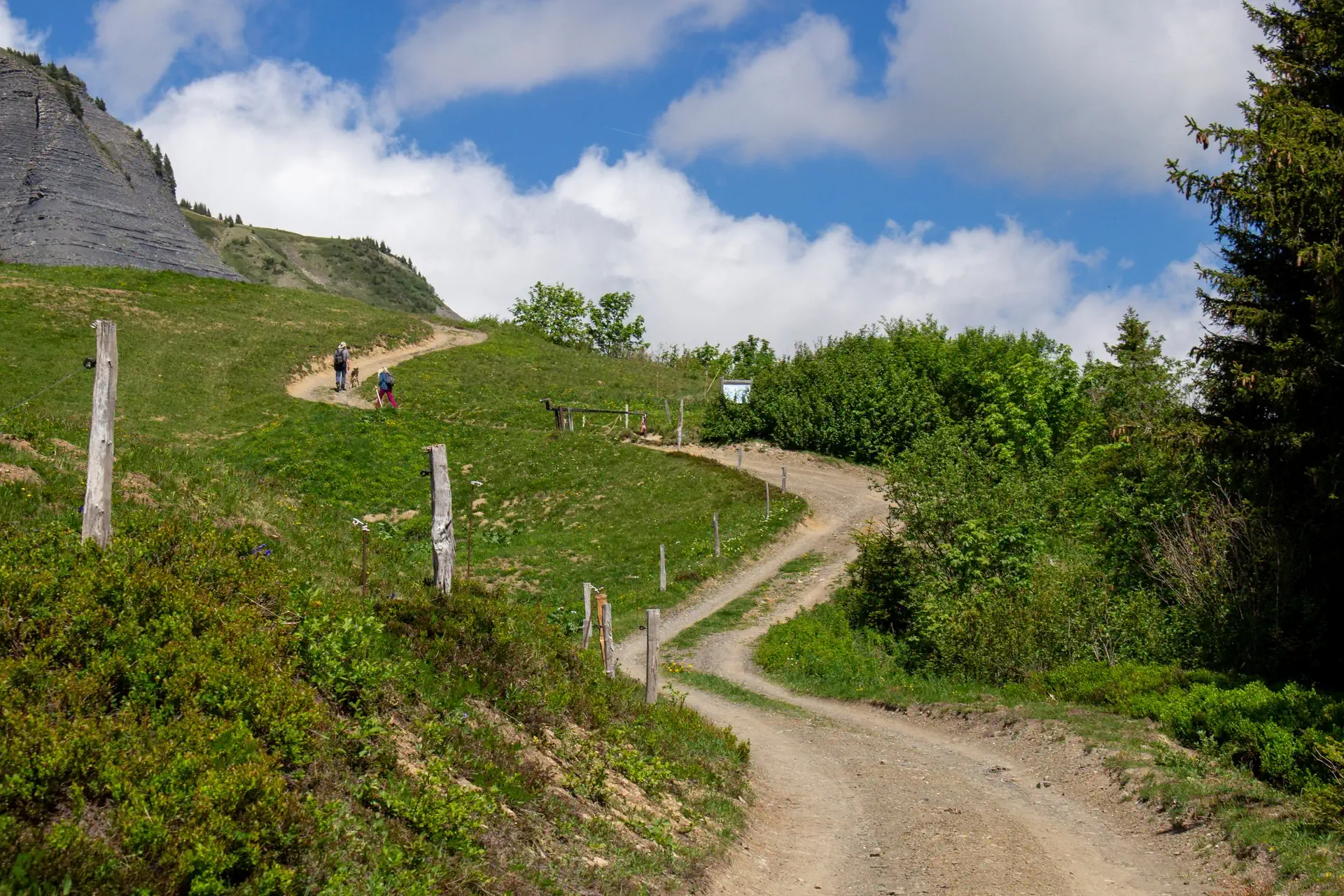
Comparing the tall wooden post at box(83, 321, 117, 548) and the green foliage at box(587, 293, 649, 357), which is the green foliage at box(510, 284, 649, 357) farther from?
the tall wooden post at box(83, 321, 117, 548)

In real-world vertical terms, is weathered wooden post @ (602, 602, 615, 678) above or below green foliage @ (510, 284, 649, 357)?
below

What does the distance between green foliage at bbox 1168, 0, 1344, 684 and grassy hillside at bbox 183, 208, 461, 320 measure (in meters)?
155

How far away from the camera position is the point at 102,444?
1092 cm

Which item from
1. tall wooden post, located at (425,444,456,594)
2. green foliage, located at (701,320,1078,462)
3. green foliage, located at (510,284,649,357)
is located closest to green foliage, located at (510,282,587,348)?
green foliage, located at (510,284,649,357)

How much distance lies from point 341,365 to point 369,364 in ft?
31.6

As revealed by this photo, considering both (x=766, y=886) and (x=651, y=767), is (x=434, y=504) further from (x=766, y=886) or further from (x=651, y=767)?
(x=766, y=886)

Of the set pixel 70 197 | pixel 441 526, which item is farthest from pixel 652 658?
pixel 70 197

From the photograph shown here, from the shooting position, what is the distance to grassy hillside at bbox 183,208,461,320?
16825cm

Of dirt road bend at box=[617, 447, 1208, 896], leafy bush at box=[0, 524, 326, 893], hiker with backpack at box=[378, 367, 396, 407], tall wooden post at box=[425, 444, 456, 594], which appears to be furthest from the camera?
hiker with backpack at box=[378, 367, 396, 407]

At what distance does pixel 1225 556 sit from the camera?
20.9 metres

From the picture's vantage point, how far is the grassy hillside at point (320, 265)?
552 ft

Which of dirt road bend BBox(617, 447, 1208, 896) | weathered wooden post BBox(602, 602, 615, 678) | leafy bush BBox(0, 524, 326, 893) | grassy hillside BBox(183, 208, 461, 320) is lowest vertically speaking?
dirt road bend BBox(617, 447, 1208, 896)

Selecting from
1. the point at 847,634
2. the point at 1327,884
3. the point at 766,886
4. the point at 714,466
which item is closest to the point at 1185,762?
the point at 1327,884

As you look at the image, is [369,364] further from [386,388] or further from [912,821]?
[912,821]
